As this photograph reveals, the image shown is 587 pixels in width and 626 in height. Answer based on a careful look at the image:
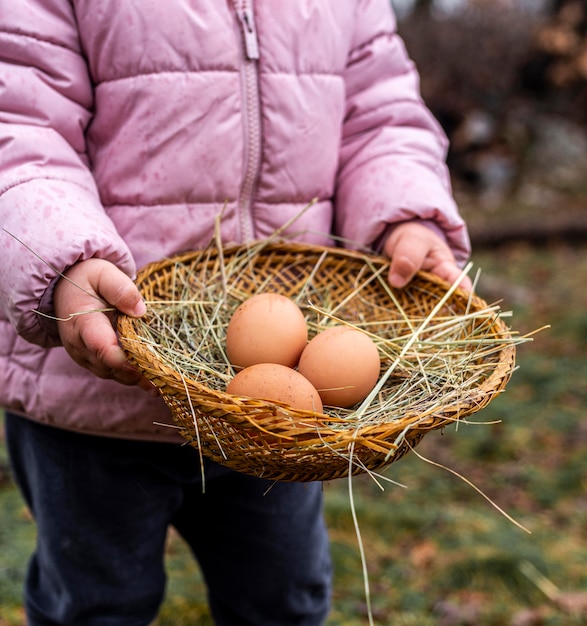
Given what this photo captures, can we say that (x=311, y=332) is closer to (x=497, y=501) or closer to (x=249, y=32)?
(x=249, y=32)

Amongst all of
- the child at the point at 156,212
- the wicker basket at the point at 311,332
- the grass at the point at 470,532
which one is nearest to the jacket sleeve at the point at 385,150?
the child at the point at 156,212

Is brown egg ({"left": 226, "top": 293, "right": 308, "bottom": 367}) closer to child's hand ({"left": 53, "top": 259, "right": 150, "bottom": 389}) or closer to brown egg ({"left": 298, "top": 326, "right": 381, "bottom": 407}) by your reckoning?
brown egg ({"left": 298, "top": 326, "right": 381, "bottom": 407})

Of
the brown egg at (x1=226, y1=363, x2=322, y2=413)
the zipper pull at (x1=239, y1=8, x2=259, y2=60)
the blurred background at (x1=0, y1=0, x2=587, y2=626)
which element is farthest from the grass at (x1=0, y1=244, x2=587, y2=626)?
the zipper pull at (x1=239, y1=8, x2=259, y2=60)

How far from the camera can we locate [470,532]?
109 inches

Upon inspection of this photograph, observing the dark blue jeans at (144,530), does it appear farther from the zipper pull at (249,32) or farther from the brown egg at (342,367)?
the zipper pull at (249,32)

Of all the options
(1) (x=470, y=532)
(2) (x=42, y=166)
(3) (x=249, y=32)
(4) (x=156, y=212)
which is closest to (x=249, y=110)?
(3) (x=249, y=32)

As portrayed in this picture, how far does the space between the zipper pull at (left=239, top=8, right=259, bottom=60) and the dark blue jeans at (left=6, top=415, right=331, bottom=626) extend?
0.78 meters

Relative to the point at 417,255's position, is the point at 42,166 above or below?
above

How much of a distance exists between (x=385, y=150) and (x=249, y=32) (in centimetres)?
40

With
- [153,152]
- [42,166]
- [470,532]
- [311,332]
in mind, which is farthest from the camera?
[470,532]

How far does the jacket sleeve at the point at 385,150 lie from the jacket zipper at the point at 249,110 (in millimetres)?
235

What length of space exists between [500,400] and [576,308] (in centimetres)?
138

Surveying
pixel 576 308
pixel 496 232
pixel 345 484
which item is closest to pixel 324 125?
pixel 345 484

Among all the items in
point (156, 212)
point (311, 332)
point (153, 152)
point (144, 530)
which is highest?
point (153, 152)
